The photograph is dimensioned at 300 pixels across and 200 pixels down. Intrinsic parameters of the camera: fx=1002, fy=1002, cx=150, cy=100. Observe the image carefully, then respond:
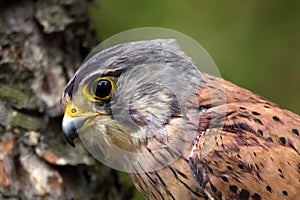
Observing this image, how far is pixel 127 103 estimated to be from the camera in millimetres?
4910

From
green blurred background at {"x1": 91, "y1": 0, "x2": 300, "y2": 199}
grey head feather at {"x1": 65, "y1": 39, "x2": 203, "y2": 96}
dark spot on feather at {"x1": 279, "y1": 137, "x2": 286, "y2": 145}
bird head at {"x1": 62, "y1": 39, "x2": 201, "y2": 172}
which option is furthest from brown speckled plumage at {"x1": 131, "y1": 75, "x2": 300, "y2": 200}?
green blurred background at {"x1": 91, "y1": 0, "x2": 300, "y2": 199}

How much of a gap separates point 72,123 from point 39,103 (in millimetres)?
650

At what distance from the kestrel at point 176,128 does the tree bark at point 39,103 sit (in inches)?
17.6

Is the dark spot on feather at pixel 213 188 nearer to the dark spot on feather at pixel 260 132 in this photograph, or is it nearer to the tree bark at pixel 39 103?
the dark spot on feather at pixel 260 132

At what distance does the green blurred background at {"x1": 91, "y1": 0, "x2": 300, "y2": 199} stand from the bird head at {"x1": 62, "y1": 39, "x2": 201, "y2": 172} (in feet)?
4.96

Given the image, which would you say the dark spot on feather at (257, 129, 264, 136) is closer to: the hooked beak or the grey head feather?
the grey head feather

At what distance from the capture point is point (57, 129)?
5523 mm

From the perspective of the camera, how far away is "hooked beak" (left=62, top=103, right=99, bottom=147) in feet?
15.9

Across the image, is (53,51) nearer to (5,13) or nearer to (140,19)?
(5,13)

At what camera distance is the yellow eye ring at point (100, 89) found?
4.83 meters

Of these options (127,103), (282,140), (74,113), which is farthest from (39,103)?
(282,140)

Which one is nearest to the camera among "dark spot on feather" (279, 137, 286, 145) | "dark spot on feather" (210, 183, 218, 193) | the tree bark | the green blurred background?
"dark spot on feather" (210, 183, 218, 193)

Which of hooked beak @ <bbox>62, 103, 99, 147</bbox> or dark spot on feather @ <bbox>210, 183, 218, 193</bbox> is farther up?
hooked beak @ <bbox>62, 103, 99, 147</bbox>

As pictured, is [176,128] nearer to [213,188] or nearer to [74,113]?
[213,188]
